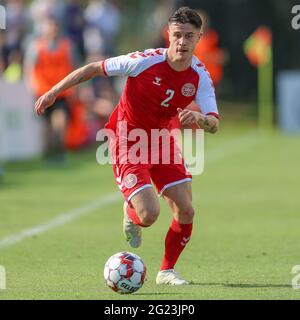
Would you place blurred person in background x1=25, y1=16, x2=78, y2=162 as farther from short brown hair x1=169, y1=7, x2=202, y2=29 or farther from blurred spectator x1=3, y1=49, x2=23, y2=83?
short brown hair x1=169, y1=7, x2=202, y2=29

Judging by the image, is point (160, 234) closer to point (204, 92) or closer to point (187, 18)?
point (204, 92)

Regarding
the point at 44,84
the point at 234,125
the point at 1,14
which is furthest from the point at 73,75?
the point at 234,125

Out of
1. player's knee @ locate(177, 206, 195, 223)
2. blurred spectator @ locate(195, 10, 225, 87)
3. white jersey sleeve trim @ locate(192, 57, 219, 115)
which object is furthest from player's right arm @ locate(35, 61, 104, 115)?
blurred spectator @ locate(195, 10, 225, 87)

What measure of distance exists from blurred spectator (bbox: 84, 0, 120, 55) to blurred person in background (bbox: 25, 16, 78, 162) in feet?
13.6

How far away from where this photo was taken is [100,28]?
81.7 feet

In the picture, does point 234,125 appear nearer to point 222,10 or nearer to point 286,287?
point 222,10

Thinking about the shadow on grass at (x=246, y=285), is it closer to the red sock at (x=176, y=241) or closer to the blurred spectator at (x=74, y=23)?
the red sock at (x=176, y=241)

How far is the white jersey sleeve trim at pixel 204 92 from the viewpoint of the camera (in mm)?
8641

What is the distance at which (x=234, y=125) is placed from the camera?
31.7 m

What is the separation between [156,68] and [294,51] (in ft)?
82.7

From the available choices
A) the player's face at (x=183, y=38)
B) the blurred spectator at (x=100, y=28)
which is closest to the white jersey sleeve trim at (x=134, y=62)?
the player's face at (x=183, y=38)

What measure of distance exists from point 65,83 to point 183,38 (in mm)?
1040

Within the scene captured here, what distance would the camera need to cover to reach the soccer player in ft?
28.2
